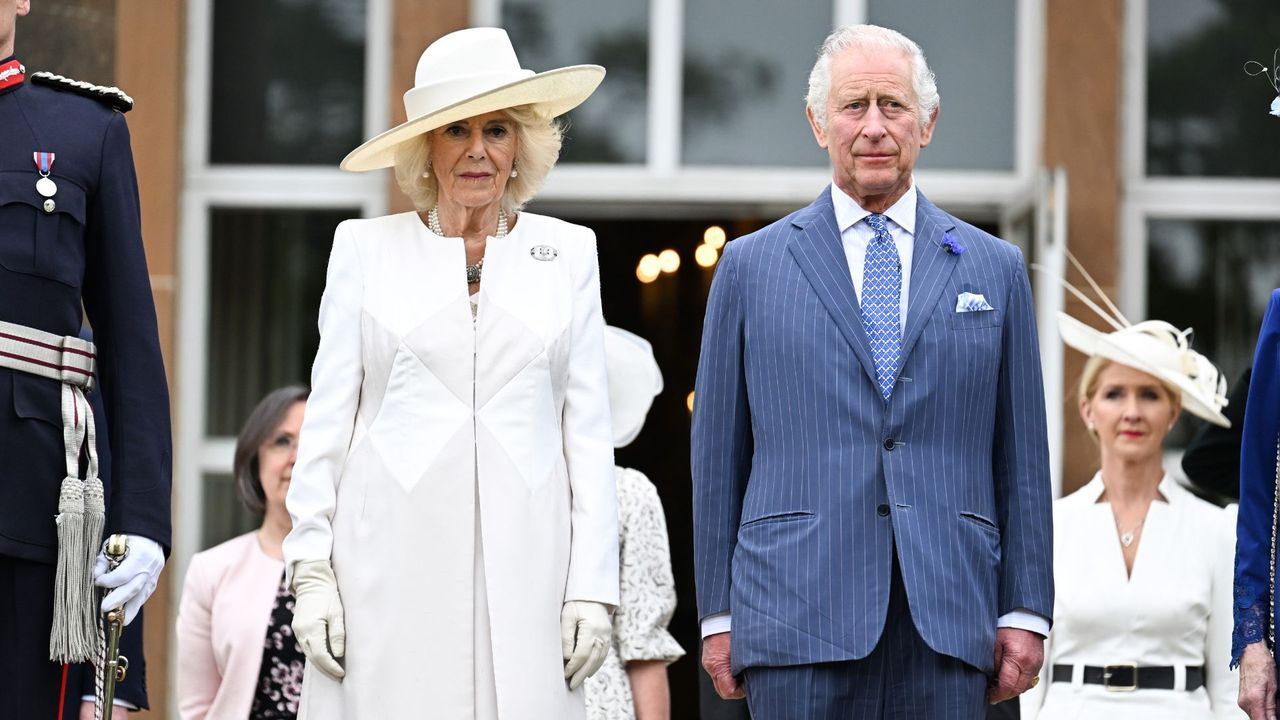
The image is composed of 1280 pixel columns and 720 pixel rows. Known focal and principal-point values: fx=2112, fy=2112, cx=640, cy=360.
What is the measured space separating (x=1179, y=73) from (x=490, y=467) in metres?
4.86

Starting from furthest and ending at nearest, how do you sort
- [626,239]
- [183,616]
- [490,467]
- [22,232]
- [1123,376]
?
[626,239] < [1123,376] < [183,616] < [490,467] < [22,232]

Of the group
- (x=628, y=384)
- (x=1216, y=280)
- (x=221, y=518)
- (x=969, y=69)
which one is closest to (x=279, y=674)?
(x=628, y=384)

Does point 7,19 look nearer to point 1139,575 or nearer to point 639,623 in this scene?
point 639,623

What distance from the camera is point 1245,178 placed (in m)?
8.34

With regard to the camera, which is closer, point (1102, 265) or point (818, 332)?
point (818, 332)

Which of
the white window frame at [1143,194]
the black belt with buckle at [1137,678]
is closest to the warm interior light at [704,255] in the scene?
the white window frame at [1143,194]

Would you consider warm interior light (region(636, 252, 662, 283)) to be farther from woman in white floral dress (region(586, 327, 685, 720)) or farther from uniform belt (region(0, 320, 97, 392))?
uniform belt (region(0, 320, 97, 392))

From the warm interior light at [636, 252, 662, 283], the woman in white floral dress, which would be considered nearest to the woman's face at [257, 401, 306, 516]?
the woman in white floral dress

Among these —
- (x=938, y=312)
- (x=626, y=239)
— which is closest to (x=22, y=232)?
(x=938, y=312)

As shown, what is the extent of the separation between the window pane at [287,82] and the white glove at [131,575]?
468 centimetres

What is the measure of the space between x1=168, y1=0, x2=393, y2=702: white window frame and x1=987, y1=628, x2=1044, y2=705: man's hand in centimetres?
455

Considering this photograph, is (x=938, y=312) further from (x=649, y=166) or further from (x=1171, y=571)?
(x=649, y=166)

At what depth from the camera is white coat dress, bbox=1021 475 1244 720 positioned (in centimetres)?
605

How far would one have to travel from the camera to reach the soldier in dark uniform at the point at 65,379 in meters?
3.79
